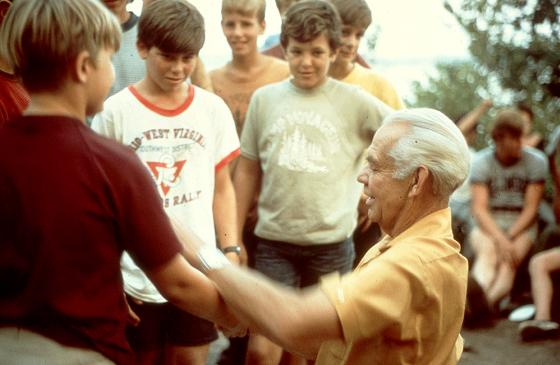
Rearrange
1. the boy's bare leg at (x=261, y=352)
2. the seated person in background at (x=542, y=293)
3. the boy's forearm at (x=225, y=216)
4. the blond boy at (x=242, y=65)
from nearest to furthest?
the boy's forearm at (x=225, y=216), the boy's bare leg at (x=261, y=352), the blond boy at (x=242, y=65), the seated person in background at (x=542, y=293)

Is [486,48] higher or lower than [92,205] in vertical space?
lower

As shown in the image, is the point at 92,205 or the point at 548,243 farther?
the point at 548,243

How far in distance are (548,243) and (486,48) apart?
2844 mm

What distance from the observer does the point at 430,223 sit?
2.86m

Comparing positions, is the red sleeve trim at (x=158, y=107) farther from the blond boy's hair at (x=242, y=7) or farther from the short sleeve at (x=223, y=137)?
the blond boy's hair at (x=242, y=7)

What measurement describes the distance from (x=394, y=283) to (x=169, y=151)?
5.48 feet

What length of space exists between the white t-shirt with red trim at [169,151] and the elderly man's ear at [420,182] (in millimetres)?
1312

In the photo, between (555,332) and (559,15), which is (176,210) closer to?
(555,332)

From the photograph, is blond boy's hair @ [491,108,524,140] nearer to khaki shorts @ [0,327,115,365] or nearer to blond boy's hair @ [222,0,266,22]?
blond boy's hair @ [222,0,266,22]

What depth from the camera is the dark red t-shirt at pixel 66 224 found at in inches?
86.1

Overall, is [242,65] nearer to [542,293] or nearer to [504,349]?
[504,349]

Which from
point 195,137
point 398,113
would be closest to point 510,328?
point 195,137

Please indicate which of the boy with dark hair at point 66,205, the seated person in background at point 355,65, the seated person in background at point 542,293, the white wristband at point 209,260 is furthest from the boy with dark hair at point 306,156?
the seated person in background at point 542,293

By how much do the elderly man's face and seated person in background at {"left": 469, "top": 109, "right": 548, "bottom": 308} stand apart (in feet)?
17.0
